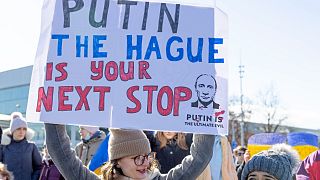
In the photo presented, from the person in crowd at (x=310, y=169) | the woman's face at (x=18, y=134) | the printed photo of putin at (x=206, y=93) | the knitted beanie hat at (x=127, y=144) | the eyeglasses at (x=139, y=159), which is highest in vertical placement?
the printed photo of putin at (x=206, y=93)

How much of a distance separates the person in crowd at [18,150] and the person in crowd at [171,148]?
230 cm

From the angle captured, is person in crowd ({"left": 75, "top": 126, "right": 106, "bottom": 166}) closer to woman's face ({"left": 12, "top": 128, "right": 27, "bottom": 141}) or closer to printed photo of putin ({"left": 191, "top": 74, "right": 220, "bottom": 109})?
woman's face ({"left": 12, "top": 128, "right": 27, "bottom": 141})

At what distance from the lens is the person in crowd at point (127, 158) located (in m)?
3.13

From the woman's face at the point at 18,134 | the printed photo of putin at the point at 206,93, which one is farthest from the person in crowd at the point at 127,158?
the woman's face at the point at 18,134

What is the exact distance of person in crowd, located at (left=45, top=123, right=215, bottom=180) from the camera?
3135 mm

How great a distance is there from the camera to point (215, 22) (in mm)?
3484

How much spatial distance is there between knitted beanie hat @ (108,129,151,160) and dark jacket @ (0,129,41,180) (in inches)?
144

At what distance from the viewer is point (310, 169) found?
506 cm

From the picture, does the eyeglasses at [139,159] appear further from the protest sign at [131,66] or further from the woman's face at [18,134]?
the woman's face at [18,134]

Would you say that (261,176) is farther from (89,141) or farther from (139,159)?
(89,141)

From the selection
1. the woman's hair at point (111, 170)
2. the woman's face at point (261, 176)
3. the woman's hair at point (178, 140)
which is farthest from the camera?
the woman's hair at point (178, 140)

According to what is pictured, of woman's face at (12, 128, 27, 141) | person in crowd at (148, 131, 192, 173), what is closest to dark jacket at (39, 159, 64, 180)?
woman's face at (12, 128, 27, 141)

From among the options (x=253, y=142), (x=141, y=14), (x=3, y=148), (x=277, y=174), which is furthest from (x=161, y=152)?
(x=253, y=142)

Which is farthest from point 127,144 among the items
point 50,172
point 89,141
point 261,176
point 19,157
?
point 19,157
